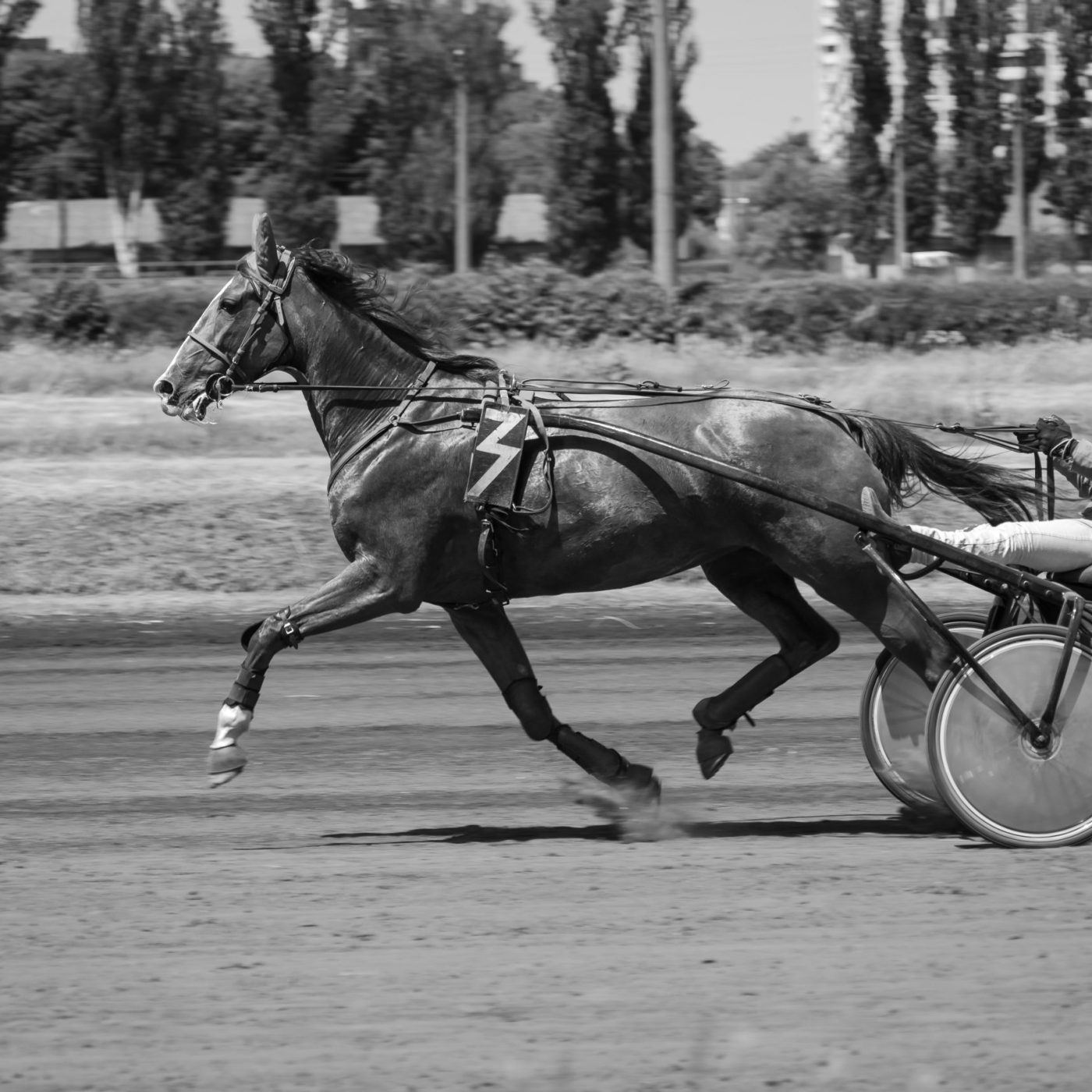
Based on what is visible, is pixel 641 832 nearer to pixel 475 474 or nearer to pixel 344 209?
pixel 475 474

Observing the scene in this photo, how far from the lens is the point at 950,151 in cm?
5550

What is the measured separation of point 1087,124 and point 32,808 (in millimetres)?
53196

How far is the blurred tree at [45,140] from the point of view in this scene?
60.6 meters

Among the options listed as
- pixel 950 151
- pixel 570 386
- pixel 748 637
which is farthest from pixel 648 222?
pixel 570 386

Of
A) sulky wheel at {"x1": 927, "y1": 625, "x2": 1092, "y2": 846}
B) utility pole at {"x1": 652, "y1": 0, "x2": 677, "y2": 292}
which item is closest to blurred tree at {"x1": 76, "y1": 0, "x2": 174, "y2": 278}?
utility pole at {"x1": 652, "y1": 0, "x2": 677, "y2": 292}

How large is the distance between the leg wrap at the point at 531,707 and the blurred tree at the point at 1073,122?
169ft

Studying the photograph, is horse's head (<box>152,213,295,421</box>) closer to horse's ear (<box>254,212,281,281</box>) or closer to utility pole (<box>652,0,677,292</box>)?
horse's ear (<box>254,212,281,281</box>)

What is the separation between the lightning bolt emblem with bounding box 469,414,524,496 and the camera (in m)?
5.92

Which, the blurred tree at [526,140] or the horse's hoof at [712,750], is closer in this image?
the horse's hoof at [712,750]

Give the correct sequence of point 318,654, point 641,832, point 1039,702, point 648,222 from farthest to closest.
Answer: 1. point 648,222
2. point 318,654
3. point 641,832
4. point 1039,702

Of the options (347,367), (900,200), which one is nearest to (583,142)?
(900,200)

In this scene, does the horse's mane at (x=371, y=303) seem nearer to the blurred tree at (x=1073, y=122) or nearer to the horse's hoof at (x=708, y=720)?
the horse's hoof at (x=708, y=720)

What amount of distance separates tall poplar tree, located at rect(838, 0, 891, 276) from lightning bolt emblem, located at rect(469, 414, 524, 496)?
162 ft

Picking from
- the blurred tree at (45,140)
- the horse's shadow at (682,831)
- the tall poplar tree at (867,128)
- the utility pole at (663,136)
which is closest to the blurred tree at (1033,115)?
the tall poplar tree at (867,128)
